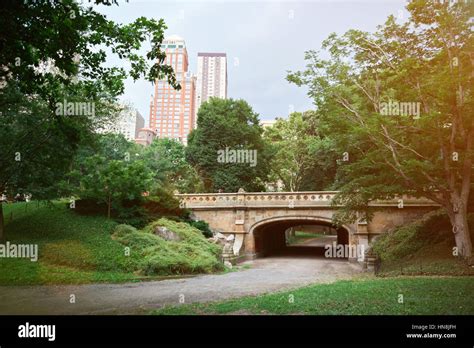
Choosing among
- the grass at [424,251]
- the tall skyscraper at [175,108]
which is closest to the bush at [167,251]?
the grass at [424,251]

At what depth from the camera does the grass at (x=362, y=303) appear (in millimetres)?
7520

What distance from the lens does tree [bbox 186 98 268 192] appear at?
36.9 metres

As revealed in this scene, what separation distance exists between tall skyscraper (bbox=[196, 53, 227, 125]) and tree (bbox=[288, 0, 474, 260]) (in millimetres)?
50643

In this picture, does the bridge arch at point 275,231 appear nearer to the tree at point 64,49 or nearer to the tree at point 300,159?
the tree at point 300,159

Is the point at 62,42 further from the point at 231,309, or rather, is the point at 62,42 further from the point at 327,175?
the point at 327,175

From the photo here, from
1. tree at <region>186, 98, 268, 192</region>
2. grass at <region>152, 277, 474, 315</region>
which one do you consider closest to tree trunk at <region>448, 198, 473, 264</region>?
grass at <region>152, 277, 474, 315</region>

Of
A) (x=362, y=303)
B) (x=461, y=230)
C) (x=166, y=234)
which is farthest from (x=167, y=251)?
(x=461, y=230)

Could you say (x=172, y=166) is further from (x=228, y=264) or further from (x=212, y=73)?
(x=212, y=73)

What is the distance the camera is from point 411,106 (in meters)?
14.6

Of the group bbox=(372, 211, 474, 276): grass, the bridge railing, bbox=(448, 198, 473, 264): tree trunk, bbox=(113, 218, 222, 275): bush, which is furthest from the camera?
the bridge railing

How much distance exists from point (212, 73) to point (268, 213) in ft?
155

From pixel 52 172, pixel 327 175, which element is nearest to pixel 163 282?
pixel 52 172

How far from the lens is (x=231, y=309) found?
8.03 meters

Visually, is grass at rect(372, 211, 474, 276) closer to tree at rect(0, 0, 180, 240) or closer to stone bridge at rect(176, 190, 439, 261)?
stone bridge at rect(176, 190, 439, 261)
